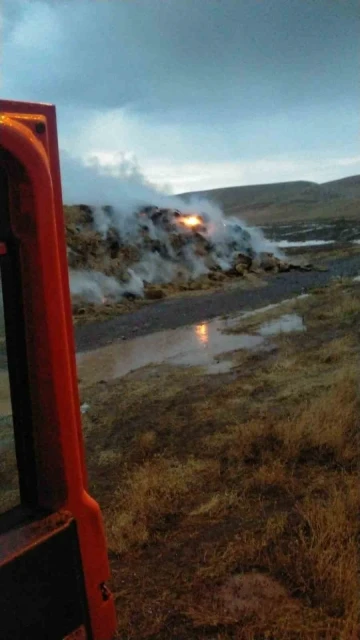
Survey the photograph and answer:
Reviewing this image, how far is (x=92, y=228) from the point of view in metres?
24.2

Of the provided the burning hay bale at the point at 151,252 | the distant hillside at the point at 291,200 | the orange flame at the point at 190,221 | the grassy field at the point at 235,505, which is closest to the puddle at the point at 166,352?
the grassy field at the point at 235,505

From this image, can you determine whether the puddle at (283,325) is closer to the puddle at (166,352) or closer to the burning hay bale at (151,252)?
the puddle at (166,352)

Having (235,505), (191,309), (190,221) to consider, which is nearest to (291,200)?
(190,221)

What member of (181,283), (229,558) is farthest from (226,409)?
(181,283)

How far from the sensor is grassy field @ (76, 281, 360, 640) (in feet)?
10.6

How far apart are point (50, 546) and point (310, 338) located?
33.2 feet

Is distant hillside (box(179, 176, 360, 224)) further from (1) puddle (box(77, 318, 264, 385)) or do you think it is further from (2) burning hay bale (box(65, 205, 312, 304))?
(1) puddle (box(77, 318, 264, 385))

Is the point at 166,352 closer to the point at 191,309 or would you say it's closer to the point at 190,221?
the point at 191,309

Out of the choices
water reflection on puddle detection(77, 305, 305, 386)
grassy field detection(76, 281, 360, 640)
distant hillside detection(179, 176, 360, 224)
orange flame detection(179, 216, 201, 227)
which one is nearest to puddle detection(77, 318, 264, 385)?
water reflection on puddle detection(77, 305, 305, 386)

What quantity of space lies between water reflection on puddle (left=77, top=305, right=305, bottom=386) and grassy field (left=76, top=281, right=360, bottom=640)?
244 centimetres

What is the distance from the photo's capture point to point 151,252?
2586 cm

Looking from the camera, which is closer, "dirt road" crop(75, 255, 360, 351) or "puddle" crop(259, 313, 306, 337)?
"puddle" crop(259, 313, 306, 337)

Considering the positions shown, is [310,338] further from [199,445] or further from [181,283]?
[181,283]

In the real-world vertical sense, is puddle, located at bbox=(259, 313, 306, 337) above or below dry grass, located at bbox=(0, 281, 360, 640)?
above
